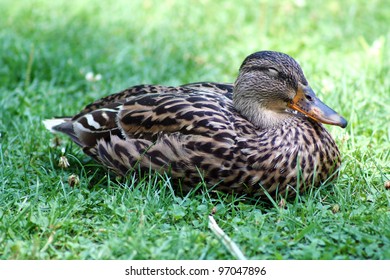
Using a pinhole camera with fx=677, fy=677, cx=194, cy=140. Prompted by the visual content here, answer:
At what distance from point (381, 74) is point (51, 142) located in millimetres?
3062

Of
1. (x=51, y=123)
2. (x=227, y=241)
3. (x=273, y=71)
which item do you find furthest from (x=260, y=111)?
(x=51, y=123)

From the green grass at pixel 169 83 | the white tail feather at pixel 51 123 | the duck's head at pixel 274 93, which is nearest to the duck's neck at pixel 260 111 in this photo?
the duck's head at pixel 274 93

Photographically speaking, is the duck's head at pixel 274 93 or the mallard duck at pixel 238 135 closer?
the mallard duck at pixel 238 135

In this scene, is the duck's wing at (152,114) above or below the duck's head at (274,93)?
below

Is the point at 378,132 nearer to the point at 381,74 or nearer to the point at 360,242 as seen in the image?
the point at 381,74

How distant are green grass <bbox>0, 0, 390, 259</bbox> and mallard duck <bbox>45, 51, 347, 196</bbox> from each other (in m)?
0.14

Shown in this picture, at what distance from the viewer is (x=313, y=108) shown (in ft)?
13.9

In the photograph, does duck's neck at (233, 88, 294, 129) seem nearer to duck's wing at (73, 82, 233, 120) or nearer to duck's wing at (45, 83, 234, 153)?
duck's wing at (45, 83, 234, 153)

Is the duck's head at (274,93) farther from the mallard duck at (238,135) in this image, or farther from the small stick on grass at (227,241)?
the small stick on grass at (227,241)

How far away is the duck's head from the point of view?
167 inches

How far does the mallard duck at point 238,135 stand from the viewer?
4.03 m

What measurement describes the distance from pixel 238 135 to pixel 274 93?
0.41 meters

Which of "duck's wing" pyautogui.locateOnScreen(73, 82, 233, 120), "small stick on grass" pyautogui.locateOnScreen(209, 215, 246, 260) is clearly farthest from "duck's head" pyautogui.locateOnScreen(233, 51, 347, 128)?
"small stick on grass" pyautogui.locateOnScreen(209, 215, 246, 260)

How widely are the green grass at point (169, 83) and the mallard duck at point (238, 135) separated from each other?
0.14 metres
